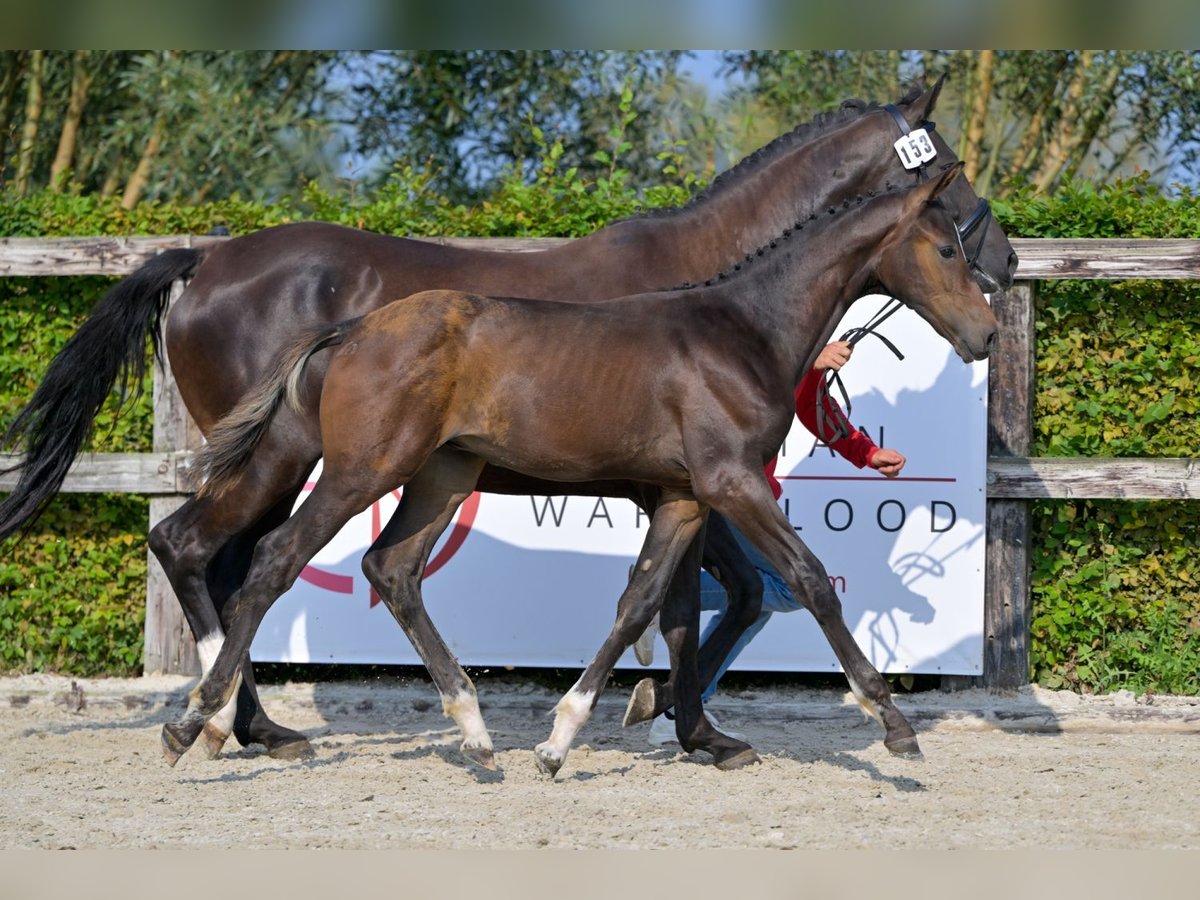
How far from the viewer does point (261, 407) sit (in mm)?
4656

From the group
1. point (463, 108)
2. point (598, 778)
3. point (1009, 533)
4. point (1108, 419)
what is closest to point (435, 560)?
point (598, 778)

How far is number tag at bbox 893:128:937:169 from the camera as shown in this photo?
17.0ft

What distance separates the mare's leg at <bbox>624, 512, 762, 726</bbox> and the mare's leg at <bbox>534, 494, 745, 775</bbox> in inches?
17.2

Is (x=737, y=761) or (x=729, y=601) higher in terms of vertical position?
(x=729, y=601)

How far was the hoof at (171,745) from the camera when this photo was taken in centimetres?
455

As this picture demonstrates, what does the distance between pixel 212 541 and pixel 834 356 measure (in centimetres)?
241

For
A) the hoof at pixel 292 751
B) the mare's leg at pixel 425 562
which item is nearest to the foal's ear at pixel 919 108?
the mare's leg at pixel 425 562

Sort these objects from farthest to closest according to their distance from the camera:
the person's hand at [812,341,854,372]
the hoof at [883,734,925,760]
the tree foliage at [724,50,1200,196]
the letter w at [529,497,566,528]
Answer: the tree foliage at [724,50,1200,196]
the letter w at [529,497,566,528]
the person's hand at [812,341,854,372]
the hoof at [883,734,925,760]

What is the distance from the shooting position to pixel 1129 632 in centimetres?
632

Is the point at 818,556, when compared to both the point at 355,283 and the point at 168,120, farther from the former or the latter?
the point at 168,120

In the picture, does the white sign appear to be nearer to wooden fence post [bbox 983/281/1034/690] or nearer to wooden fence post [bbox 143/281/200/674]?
wooden fence post [bbox 983/281/1034/690]

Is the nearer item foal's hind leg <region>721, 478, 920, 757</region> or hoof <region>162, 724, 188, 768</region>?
foal's hind leg <region>721, 478, 920, 757</region>

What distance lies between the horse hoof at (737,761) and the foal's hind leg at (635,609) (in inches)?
25.5

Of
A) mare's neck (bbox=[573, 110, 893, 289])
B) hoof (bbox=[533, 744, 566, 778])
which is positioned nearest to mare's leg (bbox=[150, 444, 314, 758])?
hoof (bbox=[533, 744, 566, 778])
